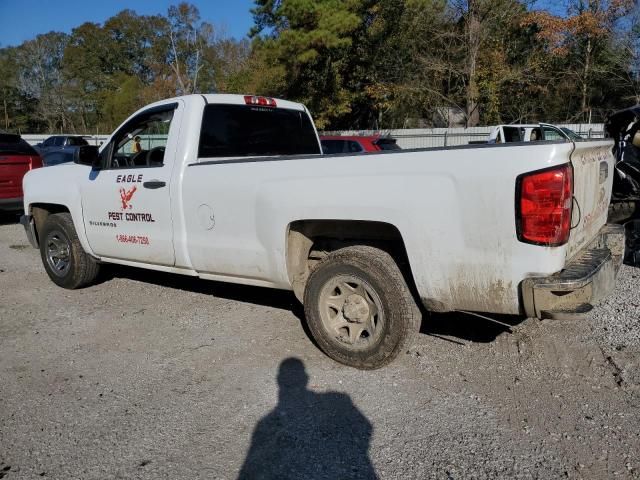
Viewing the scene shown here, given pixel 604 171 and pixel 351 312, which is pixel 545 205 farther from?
pixel 351 312

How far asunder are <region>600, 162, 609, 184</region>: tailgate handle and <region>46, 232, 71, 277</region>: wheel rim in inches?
200

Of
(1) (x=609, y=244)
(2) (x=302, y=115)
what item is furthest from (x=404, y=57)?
(1) (x=609, y=244)

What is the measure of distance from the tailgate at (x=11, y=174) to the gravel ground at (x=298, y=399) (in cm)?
605

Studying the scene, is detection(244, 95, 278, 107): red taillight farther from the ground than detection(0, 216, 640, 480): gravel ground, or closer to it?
farther from the ground

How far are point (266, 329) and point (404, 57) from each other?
27.1 meters

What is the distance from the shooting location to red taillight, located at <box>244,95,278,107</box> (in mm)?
5098

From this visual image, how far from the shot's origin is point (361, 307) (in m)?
3.77

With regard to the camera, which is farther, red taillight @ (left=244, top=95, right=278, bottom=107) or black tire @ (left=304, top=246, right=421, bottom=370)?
red taillight @ (left=244, top=95, right=278, bottom=107)

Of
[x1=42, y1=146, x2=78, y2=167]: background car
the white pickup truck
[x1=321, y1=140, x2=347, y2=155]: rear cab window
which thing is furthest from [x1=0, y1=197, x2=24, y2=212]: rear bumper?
[x1=42, y1=146, x2=78, y2=167]: background car

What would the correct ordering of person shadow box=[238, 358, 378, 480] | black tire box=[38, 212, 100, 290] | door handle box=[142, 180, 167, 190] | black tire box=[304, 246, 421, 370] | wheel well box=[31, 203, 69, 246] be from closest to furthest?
1. person shadow box=[238, 358, 378, 480]
2. black tire box=[304, 246, 421, 370]
3. door handle box=[142, 180, 167, 190]
4. black tire box=[38, 212, 100, 290]
5. wheel well box=[31, 203, 69, 246]

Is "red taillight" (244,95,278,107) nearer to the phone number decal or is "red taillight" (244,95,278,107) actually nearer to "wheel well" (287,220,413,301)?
the phone number decal

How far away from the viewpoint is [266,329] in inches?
186

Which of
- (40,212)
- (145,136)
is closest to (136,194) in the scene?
(145,136)

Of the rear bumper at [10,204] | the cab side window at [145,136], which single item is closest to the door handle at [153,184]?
the cab side window at [145,136]
